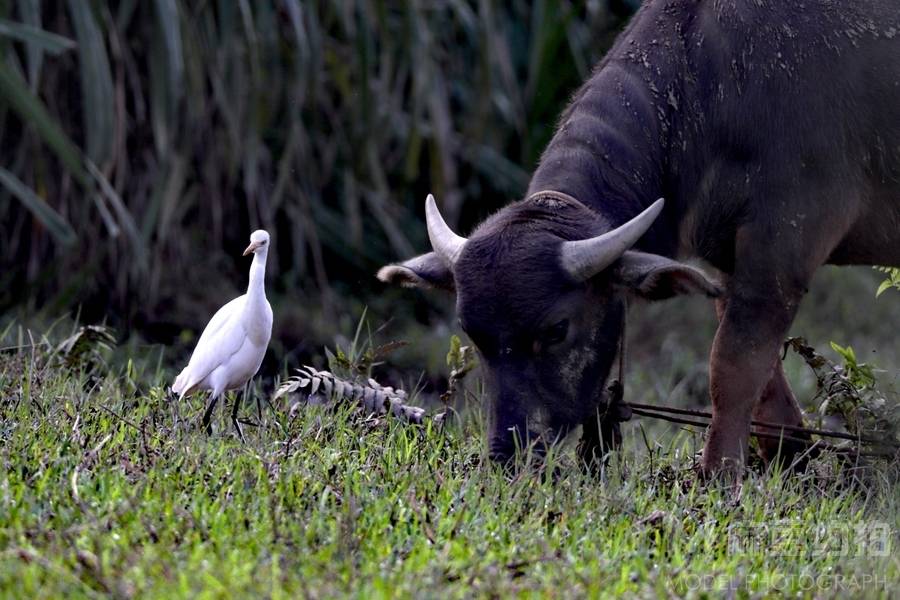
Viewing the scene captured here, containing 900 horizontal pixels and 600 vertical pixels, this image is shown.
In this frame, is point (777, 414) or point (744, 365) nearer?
point (744, 365)

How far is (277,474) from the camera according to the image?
13.0 ft

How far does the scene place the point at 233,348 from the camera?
490cm

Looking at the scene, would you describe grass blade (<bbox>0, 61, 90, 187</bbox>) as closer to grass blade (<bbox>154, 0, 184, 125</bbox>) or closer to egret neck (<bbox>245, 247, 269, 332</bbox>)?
grass blade (<bbox>154, 0, 184, 125</bbox>)

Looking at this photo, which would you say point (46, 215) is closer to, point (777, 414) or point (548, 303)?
point (548, 303)

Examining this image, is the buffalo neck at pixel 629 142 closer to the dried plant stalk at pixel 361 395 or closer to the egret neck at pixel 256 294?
the dried plant stalk at pixel 361 395

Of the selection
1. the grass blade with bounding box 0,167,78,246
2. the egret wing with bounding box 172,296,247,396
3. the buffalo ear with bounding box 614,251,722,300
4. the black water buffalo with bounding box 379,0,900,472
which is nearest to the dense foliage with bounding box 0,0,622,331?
the grass blade with bounding box 0,167,78,246

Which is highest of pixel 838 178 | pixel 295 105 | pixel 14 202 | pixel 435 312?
pixel 838 178

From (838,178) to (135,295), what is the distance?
4785 millimetres

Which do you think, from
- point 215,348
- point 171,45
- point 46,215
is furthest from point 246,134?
point 215,348

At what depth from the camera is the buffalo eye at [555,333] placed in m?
4.60

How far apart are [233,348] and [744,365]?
1.72m

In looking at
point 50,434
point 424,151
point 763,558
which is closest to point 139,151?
point 424,151

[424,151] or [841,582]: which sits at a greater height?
[841,582]

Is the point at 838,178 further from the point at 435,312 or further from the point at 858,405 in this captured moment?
the point at 435,312
